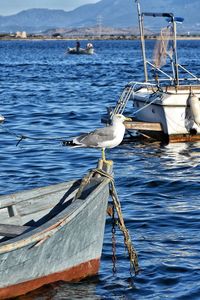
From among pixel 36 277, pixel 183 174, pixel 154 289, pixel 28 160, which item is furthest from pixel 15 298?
pixel 28 160

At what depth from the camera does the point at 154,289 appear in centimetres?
1012

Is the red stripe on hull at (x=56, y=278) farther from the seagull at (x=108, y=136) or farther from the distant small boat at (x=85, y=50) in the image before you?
the distant small boat at (x=85, y=50)

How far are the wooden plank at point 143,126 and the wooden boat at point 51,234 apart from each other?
10.0 meters

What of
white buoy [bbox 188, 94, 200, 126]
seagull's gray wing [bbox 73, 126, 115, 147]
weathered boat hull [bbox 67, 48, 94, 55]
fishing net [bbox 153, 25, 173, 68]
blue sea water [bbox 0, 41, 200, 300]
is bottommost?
blue sea water [bbox 0, 41, 200, 300]

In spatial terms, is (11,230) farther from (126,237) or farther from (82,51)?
(82,51)

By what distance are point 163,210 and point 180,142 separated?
7016mm

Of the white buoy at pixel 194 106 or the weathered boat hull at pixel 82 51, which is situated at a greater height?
the white buoy at pixel 194 106

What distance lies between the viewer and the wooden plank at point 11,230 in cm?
934

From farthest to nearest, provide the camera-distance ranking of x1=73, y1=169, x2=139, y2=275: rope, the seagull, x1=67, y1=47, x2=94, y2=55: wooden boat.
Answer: x1=67, y1=47, x2=94, y2=55: wooden boat
the seagull
x1=73, y1=169, x2=139, y2=275: rope

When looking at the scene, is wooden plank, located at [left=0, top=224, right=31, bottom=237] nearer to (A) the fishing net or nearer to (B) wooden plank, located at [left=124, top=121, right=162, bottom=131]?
(B) wooden plank, located at [left=124, top=121, right=162, bottom=131]

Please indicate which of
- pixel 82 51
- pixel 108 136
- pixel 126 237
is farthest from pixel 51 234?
pixel 82 51

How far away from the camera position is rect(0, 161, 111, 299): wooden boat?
8914mm

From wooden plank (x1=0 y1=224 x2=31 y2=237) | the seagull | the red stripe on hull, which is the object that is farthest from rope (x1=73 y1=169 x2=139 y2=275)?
the seagull

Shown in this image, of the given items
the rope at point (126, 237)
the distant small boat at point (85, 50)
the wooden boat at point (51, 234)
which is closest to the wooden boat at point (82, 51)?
the distant small boat at point (85, 50)
